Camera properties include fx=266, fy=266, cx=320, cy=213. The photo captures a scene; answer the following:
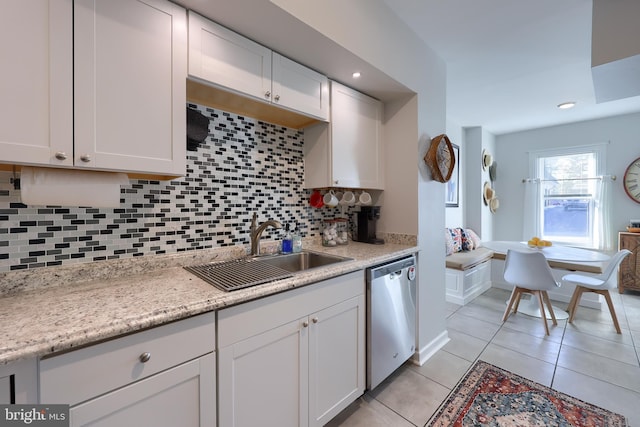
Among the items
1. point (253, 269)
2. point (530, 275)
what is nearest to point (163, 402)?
point (253, 269)

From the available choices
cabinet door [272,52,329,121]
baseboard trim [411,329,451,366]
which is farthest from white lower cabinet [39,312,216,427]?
baseboard trim [411,329,451,366]

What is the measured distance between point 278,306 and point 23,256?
3.38 ft

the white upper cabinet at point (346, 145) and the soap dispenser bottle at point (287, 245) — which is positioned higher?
the white upper cabinet at point (346, 145)

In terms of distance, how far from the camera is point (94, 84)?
989 millimetres

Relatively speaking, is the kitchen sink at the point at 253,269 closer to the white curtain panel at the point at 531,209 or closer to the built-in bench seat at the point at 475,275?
the built-in bench seat at the point at 475,275

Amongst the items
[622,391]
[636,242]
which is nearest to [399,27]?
[622,391]

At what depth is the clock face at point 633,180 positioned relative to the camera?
12.3 ft

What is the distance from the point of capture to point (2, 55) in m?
0.83

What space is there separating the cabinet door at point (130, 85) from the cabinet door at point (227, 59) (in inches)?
2.2

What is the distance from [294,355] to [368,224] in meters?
1.28

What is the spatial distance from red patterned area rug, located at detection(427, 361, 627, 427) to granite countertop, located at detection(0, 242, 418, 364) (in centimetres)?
110

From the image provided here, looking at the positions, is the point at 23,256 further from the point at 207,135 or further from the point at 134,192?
the point at 207,135

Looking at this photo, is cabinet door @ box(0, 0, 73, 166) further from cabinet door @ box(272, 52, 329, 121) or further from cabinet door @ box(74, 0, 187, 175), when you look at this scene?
cabinet door @ box(272, 52, 329, 121)

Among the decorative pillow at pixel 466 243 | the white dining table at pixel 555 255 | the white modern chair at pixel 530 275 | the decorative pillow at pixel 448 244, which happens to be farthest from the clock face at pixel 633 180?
the decorative pillow at pixel 448 244
